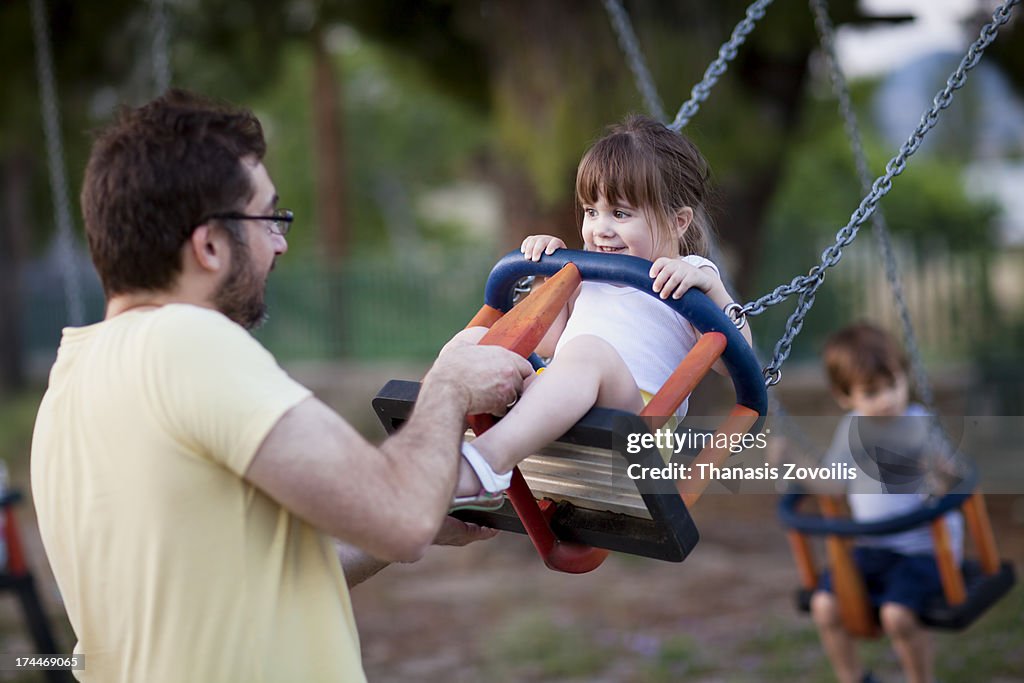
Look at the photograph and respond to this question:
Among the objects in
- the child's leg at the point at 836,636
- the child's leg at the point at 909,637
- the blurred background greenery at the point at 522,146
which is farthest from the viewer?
the blurred background greenery at the point at 522,146

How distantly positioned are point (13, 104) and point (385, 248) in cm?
1656

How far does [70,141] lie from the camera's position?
36.2ft

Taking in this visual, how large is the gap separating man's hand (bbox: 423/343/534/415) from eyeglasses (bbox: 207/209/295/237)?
343 mm

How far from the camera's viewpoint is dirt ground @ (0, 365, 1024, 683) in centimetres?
523

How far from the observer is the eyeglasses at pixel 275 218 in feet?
5.84

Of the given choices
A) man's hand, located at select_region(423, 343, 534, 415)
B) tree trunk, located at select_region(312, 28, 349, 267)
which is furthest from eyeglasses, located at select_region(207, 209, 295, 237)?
tree trunk, located at select_region(312, 28, 349, 267)

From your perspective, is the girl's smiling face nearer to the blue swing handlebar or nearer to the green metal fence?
the blue swing handlebar

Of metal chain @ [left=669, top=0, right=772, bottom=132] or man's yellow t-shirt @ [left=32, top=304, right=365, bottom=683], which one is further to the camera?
metal chain @ [left=669, top=0, right=772, bottom=132]

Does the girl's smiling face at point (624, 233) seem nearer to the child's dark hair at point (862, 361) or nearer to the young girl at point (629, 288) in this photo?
the young girl at point (629, 288)

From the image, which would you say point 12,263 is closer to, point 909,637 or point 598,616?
point 598,616

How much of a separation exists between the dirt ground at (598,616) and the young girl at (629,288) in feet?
9.99

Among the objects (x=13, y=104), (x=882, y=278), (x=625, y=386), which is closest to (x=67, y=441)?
(x=625, y=386)

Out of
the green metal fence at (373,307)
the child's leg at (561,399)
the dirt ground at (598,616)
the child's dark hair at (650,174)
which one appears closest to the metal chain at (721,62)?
the child's dark hair at (650,174)

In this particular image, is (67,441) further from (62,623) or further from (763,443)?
(62,623)
